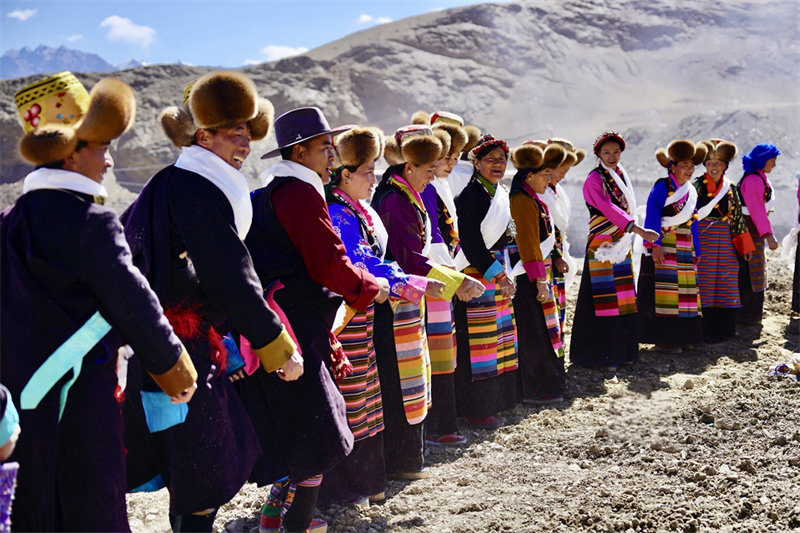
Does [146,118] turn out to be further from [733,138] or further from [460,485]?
[460,485]

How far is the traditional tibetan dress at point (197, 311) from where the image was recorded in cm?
250

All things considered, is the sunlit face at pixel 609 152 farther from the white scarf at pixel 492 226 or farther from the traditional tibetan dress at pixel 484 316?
the white scarf at pixel 492 226

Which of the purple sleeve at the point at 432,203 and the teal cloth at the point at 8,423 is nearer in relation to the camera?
the teal cloth at the point at 8,423

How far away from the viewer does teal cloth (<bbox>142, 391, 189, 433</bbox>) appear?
2.47 meters

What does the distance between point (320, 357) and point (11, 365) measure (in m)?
1.21

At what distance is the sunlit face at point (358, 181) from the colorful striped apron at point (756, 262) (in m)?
5.76

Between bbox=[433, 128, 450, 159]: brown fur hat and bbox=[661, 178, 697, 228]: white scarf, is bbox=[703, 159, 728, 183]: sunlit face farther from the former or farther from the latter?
bbox=[433, 128, 450, 159]: brown fur hat

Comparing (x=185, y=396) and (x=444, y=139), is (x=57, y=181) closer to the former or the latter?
(x=185, y=396)

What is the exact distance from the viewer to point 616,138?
6.25 metres

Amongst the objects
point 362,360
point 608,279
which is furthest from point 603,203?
point 362,360

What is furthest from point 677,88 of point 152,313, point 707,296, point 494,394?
point 152,313

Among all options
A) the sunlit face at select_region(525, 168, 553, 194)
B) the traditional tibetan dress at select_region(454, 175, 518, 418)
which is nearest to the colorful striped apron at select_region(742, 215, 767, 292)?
the sunlit face at select_region(525, 168, 553, 194)

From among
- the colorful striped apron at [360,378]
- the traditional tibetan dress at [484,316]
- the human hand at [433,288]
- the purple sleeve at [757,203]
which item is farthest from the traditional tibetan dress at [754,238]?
the colorful striped apron at [360,378]

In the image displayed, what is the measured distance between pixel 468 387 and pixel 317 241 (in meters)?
2.46
